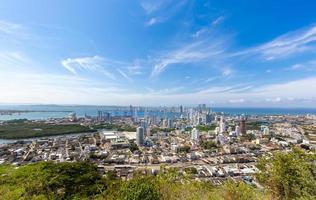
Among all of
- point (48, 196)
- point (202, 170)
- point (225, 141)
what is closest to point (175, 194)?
point (48, 196)

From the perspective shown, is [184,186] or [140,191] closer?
[140,191]

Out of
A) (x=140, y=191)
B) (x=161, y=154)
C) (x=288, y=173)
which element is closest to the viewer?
(x=140, y=191)

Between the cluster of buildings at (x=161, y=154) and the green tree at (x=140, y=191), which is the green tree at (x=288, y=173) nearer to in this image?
the green tree at (x=140, y=191)

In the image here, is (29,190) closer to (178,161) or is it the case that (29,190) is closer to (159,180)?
(159,180)

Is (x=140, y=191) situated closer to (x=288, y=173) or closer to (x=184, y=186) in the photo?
(x=184, y=186)

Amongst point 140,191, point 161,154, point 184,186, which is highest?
point 140,191

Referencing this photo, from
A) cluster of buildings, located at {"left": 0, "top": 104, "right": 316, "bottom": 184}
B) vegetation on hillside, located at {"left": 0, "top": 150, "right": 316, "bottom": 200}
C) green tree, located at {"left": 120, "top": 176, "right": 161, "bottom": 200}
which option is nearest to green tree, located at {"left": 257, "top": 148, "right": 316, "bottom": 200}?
vegetation on hillside, located at {"left": 0, "top": 150, "right": 316, "bottom": 200}

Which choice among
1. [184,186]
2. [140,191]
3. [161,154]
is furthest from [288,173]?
[161,154]

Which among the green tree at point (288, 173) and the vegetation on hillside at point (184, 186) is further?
the green tree at point (288, 173)

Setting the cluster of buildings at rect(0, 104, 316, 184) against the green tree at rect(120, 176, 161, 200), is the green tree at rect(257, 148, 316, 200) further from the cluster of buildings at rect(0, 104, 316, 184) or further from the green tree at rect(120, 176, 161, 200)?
the cluster of buildings at rect(0, 104, 316, 184)

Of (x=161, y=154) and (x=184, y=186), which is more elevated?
(x=184, y=186)

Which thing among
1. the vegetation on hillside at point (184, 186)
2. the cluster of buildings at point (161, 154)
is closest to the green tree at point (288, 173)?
the vegetation on hillside at point (184, 186)
